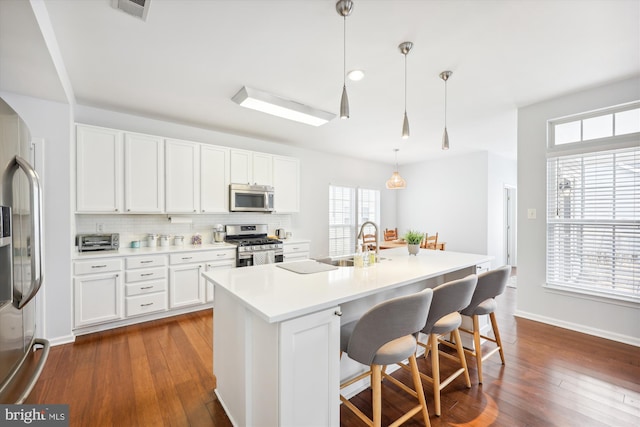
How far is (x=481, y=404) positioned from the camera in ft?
6.18

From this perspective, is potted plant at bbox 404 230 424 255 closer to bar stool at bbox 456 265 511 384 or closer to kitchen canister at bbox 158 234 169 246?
bar stool at bbox 456 265 511 384

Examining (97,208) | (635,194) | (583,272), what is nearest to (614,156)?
(635,194)

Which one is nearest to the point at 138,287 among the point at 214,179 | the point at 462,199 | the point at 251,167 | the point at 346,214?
the point at 214,179

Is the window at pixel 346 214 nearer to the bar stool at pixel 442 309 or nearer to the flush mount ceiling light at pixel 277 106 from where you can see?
the flush mount ceiling light at pixel 277 106

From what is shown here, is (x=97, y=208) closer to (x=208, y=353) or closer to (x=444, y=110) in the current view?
(x=208, y=353)

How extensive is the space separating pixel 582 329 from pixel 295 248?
12.1 ft

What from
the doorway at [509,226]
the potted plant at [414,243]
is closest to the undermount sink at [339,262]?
the potted plant at [414,243]

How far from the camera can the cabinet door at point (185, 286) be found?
3.42 meters

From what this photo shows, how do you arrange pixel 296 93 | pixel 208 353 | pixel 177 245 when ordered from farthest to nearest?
pixel 177 245 → pixel 296 93 → pixel 208 353

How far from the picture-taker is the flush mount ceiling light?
2.90 metres

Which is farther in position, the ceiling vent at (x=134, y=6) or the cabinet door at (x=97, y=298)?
the cabinet door at (x=97, y=298)

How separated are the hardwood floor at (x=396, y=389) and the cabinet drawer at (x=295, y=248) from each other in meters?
1.84

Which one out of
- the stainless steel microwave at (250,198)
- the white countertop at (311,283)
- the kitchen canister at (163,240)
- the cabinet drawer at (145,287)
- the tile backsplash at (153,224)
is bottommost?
the cabinet drawer at (145,287)

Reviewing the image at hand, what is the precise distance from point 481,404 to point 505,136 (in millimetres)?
4305
